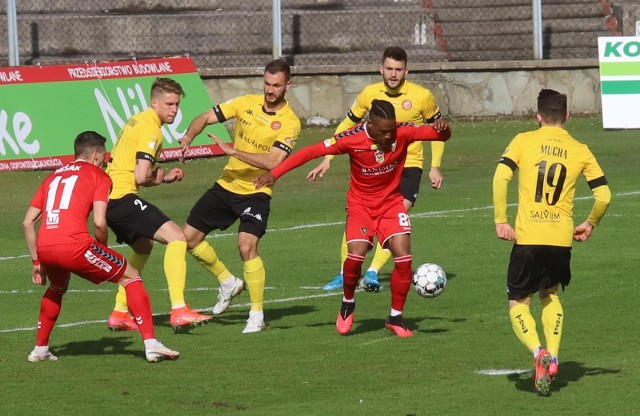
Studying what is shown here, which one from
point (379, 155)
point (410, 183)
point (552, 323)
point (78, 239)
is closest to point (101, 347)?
point (78, 239)

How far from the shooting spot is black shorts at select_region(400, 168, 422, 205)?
14438mm

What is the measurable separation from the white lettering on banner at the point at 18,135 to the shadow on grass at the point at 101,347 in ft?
36.7

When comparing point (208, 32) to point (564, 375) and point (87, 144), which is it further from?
point (564, 375)

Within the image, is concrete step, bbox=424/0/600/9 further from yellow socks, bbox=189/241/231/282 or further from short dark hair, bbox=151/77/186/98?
short dark hair, bbox=151/77/186/98

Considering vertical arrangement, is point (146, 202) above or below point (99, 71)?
below

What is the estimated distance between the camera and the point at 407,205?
46.7 ft

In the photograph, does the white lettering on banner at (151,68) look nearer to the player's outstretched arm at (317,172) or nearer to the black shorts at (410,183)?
the black shorts at (410,183)

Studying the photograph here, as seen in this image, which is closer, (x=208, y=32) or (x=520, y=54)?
(x=208, y=32)

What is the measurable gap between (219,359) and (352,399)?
1772 mm

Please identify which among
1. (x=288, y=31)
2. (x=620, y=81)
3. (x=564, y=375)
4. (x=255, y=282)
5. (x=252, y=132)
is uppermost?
(x=288, y=31)

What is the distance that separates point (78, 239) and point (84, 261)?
167 millimetres

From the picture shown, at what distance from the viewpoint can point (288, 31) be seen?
95.6 feet

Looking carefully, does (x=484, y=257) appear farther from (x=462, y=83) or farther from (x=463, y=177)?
(x=462, y=83)

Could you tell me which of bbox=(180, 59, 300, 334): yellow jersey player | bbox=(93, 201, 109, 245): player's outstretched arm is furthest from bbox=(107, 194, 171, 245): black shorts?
bbox=(93, 201, 109, 245): player's outstretched arm
